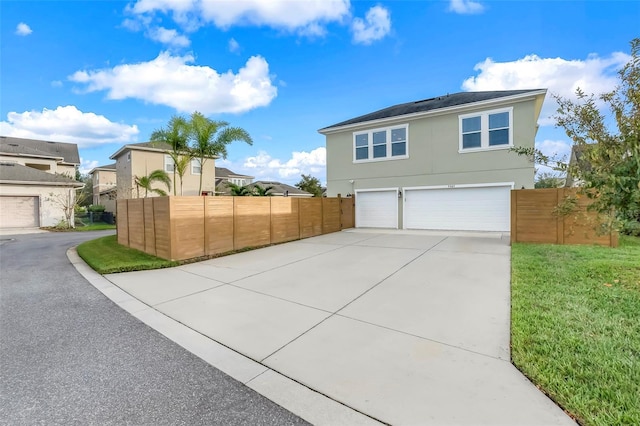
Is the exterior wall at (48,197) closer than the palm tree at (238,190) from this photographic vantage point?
No

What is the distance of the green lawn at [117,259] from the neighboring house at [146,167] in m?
12.2

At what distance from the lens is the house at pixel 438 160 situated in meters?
12.4

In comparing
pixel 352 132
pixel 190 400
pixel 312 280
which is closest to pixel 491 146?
pixel 352 132

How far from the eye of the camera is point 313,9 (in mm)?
10047

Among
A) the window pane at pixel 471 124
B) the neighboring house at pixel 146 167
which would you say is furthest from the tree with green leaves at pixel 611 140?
the neighboring house at pixel 146 167

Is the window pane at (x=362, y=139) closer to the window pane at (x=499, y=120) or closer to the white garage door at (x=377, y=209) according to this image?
the white garage door at (x=377, y=209)

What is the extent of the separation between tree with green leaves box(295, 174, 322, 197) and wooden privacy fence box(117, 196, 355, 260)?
26.6m

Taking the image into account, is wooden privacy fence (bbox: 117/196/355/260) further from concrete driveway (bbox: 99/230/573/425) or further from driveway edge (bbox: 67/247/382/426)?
driveway edge (bbox: 67/247/382/426)

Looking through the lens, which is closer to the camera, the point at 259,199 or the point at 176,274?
the point at 176,274

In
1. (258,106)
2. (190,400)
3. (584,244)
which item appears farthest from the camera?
(258,106)

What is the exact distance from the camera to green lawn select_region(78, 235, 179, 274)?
23.4ft

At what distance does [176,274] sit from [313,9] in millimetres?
9784

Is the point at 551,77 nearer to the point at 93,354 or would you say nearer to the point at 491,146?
the point at 491,146

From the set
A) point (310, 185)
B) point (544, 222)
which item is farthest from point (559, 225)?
point (310, 185)
